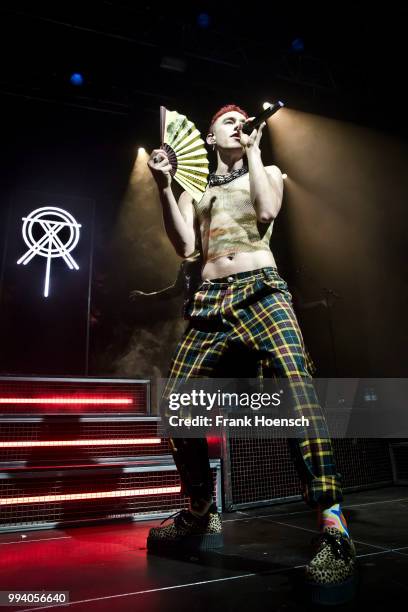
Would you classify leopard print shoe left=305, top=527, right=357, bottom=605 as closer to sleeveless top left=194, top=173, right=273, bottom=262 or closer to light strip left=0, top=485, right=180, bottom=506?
sleeveless top left=194, top=173, right=273, bottom=262

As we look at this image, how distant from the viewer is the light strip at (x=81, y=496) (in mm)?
2414

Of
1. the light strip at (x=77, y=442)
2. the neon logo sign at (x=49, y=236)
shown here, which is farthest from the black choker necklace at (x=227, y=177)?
the neon logo sign at (x=49, y=236)

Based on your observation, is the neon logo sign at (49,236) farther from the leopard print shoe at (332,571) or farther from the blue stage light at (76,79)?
the leopard print shoe at (332,571)

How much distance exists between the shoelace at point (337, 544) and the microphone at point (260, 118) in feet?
5.07

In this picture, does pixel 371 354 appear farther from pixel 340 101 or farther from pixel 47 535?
pixel 47 535

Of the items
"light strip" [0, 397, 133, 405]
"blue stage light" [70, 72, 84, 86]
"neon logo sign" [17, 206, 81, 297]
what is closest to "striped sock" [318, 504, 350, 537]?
"light strip" [0, 397, 133, 405]

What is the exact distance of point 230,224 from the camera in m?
1.94

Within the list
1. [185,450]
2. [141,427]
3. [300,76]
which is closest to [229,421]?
[141,427]

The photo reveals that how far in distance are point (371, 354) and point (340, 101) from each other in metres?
4.43

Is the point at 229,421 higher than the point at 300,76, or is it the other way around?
the point at 300,76

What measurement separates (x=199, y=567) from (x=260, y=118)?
6.09ft

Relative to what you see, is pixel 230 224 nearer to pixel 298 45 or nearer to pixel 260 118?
pixel 260 118

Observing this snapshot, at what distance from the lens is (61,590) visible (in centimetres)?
142

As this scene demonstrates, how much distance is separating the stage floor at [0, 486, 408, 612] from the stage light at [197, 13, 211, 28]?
6735 millimetres
